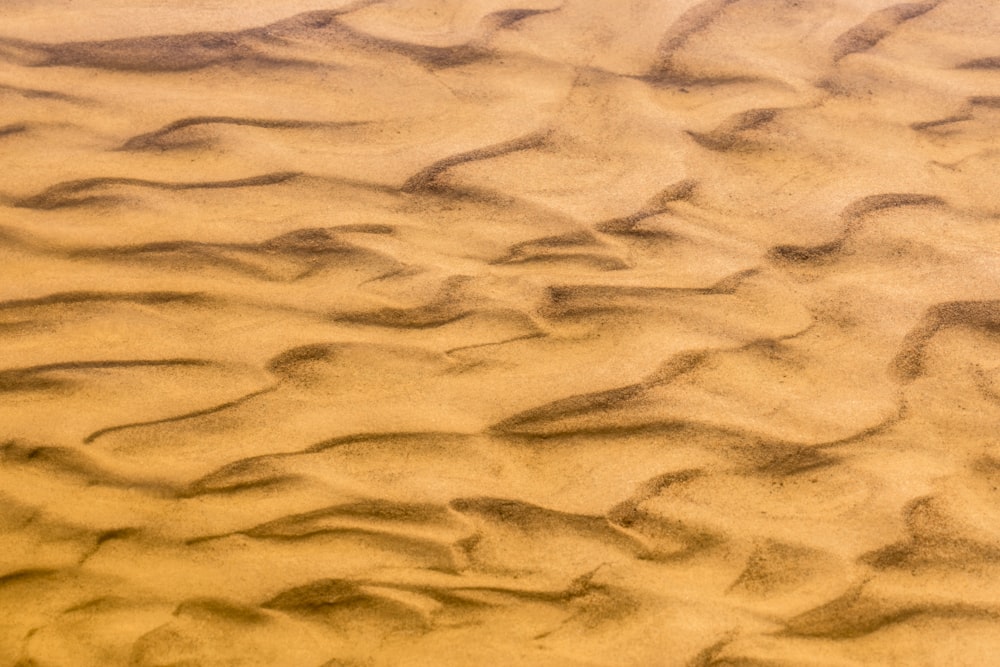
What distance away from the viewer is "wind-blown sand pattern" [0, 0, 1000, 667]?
1.82m

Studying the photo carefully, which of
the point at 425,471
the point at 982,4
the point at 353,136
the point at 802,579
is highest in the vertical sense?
the point at 982,4

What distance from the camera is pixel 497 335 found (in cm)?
222

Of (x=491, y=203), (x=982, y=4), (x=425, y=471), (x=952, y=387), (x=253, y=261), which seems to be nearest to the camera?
(x=425, y=471)

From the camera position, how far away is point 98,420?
6.68 ft

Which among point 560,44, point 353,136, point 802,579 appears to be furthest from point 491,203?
point 802,579

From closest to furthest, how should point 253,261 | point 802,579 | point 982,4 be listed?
point 802,579, point 253,261, point 982,4

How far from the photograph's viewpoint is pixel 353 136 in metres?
2.63

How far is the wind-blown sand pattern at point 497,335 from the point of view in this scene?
1824mm

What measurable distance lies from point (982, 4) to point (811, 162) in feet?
3.31

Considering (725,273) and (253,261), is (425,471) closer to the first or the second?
(253,261)

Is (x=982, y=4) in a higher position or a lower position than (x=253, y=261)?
higher

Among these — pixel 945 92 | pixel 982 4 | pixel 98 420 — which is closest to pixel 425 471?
pixel 98 420

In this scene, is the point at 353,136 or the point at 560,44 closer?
the point at 353,136

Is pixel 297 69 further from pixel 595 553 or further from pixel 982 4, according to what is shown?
pixel 982 4
